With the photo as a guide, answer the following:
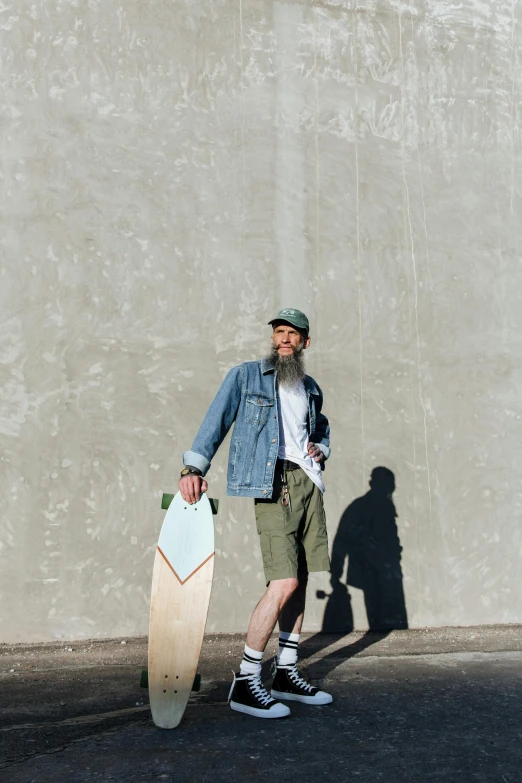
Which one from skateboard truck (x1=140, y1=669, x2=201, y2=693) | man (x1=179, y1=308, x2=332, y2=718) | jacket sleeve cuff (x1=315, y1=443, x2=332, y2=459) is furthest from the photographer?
jacket sleeve cuff (x1=315, y1=443, x2=332, y2=459)

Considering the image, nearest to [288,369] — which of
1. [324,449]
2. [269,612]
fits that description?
[324,449]

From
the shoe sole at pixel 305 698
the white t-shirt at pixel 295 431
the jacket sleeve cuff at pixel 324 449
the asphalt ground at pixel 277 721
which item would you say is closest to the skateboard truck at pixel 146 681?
the asphalt ground at pixel 277 721

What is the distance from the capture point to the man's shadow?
205 inches

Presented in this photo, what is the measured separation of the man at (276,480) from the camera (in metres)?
3.50

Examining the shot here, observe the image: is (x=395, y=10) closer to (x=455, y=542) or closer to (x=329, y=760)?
(x=455, y=542)

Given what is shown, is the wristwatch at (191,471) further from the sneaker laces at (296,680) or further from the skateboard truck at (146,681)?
the sneaker laces at (296,680)

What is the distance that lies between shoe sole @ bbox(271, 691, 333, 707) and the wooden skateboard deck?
0.49m

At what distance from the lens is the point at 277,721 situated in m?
3.31

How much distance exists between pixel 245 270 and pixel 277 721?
2.84m

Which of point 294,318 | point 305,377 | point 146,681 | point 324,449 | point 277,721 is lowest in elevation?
point 277,721

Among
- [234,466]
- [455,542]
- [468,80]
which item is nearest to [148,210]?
[234,466]

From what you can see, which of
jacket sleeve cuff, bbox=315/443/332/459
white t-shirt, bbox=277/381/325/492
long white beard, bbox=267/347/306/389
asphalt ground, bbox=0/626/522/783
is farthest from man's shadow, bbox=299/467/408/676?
long white beard, bbox=267/347/306/389

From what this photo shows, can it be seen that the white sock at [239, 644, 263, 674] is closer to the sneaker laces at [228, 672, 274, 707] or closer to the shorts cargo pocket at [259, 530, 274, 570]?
the sneaker laces at [228, 672, 274, 707]

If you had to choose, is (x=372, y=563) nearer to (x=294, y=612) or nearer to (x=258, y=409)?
(x=294, y=612)
